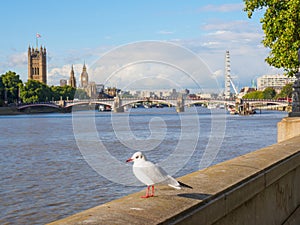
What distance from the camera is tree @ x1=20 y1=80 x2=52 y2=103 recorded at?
98.5m

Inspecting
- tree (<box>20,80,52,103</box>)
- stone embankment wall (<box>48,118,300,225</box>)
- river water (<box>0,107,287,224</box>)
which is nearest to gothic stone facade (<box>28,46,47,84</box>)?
tree (<box>20,80,52,103</box>)

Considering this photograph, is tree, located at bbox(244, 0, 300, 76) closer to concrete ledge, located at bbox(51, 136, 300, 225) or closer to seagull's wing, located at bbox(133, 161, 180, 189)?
concrete ledge, located at bbox(51, 136, 300, 225)

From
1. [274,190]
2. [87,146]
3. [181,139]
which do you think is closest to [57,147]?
[87,146]

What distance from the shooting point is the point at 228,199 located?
3.28m

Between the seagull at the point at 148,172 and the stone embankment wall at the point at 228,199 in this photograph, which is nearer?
the stone embankment wall at the point at 228,199

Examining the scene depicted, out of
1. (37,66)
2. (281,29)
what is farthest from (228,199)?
(37,66)

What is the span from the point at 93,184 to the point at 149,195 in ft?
35.1

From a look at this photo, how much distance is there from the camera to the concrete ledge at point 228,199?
8.63 ft

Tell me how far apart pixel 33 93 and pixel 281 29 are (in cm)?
8913

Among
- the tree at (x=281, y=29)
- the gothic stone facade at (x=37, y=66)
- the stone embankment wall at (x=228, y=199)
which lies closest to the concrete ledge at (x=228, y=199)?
the stone embankment wall at (x=228, y=199)

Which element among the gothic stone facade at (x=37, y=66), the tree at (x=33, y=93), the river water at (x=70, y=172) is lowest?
the river water at (x=70, y=172)

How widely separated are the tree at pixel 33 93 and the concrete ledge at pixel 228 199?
96.4 m

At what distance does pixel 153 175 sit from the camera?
9.61 feet

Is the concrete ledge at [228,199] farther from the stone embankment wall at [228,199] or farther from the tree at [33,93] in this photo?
the tree at [33,93]
